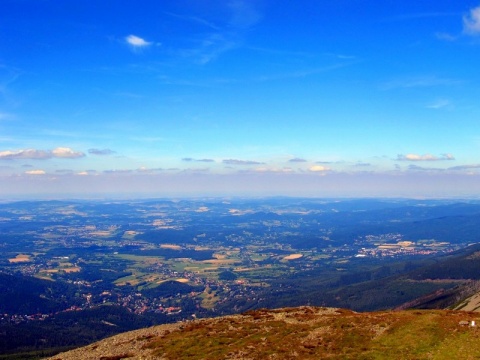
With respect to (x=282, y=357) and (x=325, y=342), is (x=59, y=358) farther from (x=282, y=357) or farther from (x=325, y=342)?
(x=325, y=342)

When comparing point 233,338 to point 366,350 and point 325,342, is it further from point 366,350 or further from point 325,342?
point 366,350

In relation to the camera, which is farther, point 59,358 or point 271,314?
point 271,314

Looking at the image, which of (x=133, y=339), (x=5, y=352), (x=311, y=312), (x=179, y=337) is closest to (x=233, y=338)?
(x=179, y=337)

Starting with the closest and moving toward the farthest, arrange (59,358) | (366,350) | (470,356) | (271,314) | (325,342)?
(470,356) < (366,350) < (325,342) < (59,358) < (271,314)

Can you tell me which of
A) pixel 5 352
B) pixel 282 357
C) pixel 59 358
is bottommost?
pixel 5 352

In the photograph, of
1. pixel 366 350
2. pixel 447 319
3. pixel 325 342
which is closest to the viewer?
pixel 366 350

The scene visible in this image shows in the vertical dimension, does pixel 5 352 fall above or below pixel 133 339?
below
